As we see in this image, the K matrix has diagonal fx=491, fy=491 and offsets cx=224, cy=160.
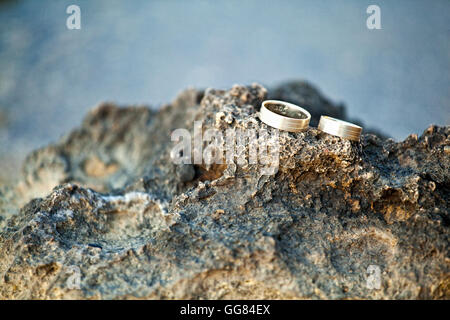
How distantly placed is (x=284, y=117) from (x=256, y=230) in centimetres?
57

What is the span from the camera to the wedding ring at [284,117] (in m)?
2.43

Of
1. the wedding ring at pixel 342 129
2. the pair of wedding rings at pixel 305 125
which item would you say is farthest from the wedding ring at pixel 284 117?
the wedding ring at pixel 342 129

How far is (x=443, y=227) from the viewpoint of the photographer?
2.28 m

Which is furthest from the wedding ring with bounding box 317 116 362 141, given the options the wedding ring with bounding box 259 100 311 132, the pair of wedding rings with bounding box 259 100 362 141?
the wedding ring with bounding box 259 100 311 132

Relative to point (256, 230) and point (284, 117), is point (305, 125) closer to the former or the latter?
point (284, 117)

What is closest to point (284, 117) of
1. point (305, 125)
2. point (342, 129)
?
point (305, 125)

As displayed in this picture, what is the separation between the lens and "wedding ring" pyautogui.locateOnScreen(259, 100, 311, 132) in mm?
2432

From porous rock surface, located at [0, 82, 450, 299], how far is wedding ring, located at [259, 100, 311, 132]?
5 centimetres

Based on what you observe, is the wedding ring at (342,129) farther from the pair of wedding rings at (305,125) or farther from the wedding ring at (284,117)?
the wedding ring at (284,117)

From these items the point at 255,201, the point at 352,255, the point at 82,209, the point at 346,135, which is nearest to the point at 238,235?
the point at 255,201

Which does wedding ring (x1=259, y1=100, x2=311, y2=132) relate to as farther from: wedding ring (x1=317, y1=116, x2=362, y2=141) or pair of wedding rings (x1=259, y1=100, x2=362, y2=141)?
wedding ring (x1=317, y1=116, x2=362, y2=141)
